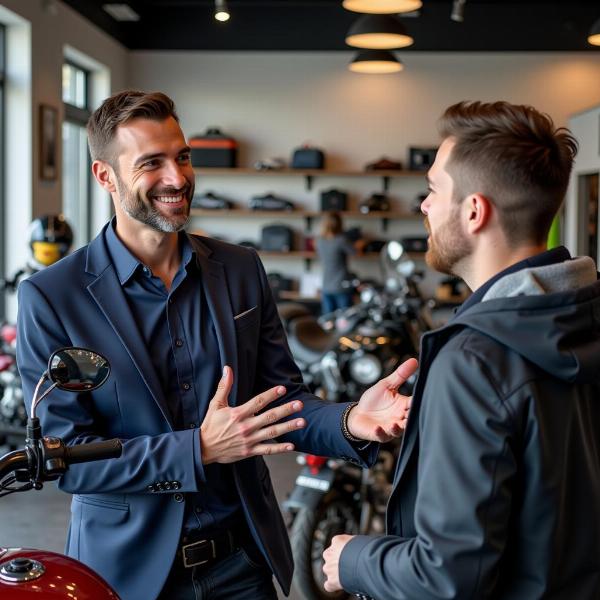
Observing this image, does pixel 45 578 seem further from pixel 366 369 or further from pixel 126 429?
pixel 366 369

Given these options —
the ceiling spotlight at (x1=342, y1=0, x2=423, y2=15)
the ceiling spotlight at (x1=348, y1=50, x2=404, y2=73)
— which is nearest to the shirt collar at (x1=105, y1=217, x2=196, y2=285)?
the ceiling spotlight at (x1=342, y1=0, x2=423, y2=15)

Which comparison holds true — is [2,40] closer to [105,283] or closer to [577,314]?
[105,283]

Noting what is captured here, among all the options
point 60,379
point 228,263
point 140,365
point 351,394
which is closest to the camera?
point 60,379

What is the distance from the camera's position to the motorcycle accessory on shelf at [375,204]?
11.5m

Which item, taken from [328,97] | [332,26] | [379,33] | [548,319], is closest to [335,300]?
[328,97]

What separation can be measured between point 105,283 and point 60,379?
52 centimetres

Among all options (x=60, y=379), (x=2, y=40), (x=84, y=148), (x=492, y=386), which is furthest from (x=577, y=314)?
(x=84, y=148)

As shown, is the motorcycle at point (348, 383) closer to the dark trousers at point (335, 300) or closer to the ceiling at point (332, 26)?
the dark trousers at point (335, 300)

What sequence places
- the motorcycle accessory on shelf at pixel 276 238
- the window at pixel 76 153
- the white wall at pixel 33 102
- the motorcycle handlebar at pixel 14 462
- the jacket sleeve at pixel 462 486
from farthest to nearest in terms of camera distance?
the motorcycle accessory on shelf at pixel 276 238 → the window at pixel 76 153 → the white wall at pixel 33 102 → the motorcycle handlebar at pixel 14 462 → the jacket sleeve at pixel 462 486

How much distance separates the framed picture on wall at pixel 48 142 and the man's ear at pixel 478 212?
742 centimetres

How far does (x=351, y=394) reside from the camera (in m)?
4.70

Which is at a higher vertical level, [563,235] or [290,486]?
[563,235]

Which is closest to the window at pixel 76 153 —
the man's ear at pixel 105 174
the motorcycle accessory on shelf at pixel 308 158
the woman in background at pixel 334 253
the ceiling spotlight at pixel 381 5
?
the motorcycle accessory on shelf at pixel 308 158

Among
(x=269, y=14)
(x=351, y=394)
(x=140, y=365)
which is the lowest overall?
(x=351, y=394)
